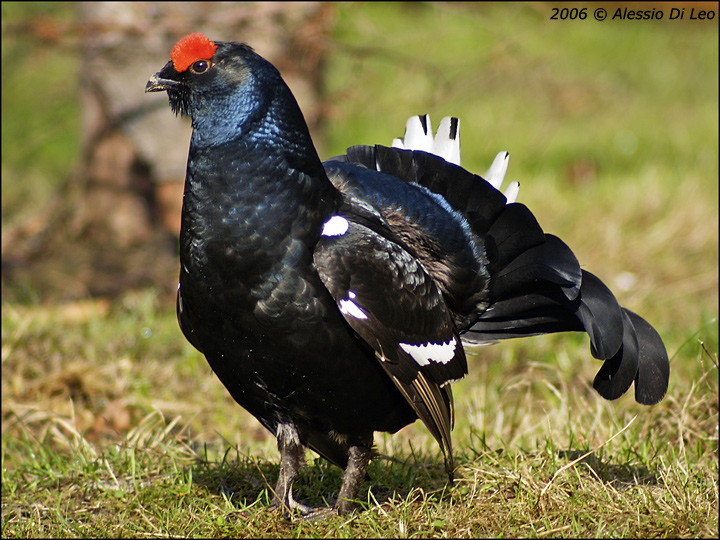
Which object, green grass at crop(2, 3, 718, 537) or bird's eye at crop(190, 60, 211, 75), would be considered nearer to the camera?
bird's eye at crop(190, 60, 211, 75)

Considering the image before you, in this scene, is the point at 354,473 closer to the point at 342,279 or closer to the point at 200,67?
the point at 342,279

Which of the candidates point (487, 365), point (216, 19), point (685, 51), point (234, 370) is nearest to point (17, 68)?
point (216, 19)

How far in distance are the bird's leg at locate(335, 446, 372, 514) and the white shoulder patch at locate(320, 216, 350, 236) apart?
2.92ft

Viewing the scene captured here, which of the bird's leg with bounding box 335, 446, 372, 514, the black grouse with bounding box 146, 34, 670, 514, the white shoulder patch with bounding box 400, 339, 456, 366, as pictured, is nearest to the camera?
the black grouse with bounding box 146, 34, 670, 514

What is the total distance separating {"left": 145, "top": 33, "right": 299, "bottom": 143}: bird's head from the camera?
291 centimetres

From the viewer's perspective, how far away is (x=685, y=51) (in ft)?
41.0

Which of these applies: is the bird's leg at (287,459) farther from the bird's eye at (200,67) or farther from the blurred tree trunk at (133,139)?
the blurred tree trunk at (133,139)

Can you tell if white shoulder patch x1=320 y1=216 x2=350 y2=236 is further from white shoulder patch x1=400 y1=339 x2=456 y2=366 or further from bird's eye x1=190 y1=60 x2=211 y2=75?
bird's eye x1=190 y1=60 x2=211 y2=75

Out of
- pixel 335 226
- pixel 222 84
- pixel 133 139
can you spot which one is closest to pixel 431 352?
pixel 335 226

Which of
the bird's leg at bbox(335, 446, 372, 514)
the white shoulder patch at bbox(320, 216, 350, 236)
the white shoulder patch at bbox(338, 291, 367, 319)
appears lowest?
the bird's leg at bbox(335, 446, 372, 514)

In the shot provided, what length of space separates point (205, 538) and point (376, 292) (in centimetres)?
105

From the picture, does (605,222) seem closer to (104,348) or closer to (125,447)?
(104,348)

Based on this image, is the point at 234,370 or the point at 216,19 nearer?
the point at 234,370

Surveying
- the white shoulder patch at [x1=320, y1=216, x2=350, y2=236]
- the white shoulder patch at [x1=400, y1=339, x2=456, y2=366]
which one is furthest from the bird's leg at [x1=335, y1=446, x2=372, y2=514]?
the white shoulder patch at [x1=320, y1=216, x2=350, y2=236]
